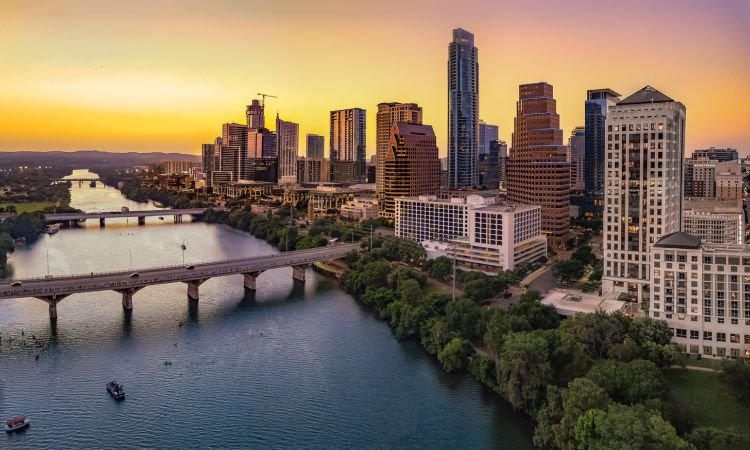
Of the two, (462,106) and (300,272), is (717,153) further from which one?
(300,272)

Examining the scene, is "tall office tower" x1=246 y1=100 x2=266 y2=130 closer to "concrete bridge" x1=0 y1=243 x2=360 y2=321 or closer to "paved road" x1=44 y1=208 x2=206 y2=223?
"paved road" x1=44 y1=208 x2=206 y2=223

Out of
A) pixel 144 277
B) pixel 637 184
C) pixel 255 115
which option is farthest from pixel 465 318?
pixel 255 115

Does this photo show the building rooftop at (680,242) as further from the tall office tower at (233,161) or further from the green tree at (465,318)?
the tall office tower at (233,161)

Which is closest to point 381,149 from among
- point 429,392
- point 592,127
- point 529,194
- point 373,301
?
point 592,127

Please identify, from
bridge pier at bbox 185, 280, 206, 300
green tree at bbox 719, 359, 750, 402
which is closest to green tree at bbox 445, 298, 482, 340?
green tree at bbox 719, 359, 750, 402

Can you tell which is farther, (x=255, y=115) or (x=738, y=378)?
(x=255, y=115)

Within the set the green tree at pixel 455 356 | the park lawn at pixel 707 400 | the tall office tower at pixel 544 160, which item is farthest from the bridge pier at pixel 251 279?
the park lawn at pixel 707 400
